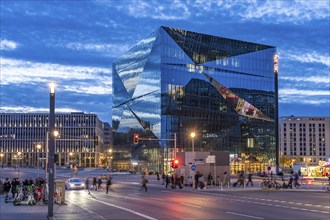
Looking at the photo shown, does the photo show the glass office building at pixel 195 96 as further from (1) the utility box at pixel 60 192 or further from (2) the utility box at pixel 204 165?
(1) the utility box at pixel 60 192

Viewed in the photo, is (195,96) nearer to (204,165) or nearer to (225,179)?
(204,165)

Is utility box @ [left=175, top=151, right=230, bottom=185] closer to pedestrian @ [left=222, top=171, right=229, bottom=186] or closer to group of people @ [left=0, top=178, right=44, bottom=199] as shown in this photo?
pedestrian @ [left=222, top=171, right=229, bottom=186]

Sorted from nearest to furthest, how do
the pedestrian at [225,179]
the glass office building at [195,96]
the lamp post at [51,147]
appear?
the lamp post at [51,147]
the pedestrian at [225,179]
the glass office building at [195,96]

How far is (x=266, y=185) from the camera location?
50188mm

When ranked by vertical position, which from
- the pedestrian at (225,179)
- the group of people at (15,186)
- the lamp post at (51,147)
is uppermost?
the lamp post at (51,147)

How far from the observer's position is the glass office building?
109500 mm

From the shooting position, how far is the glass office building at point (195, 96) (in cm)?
10950

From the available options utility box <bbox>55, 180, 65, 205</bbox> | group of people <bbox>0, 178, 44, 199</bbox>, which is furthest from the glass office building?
utility box <bbox>55, 180, 65, 205</bbox>

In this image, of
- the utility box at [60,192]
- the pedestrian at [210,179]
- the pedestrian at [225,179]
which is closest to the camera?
the utility box at [60,192]

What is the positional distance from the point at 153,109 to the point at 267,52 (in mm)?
35245

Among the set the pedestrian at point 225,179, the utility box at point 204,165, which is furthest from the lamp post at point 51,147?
the pedestrian at point 225,179

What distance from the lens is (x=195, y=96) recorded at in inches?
4510

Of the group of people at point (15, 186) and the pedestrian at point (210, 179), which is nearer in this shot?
the group of people at point (15, 186)

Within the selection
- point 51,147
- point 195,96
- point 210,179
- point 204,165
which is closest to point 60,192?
point 51,147
